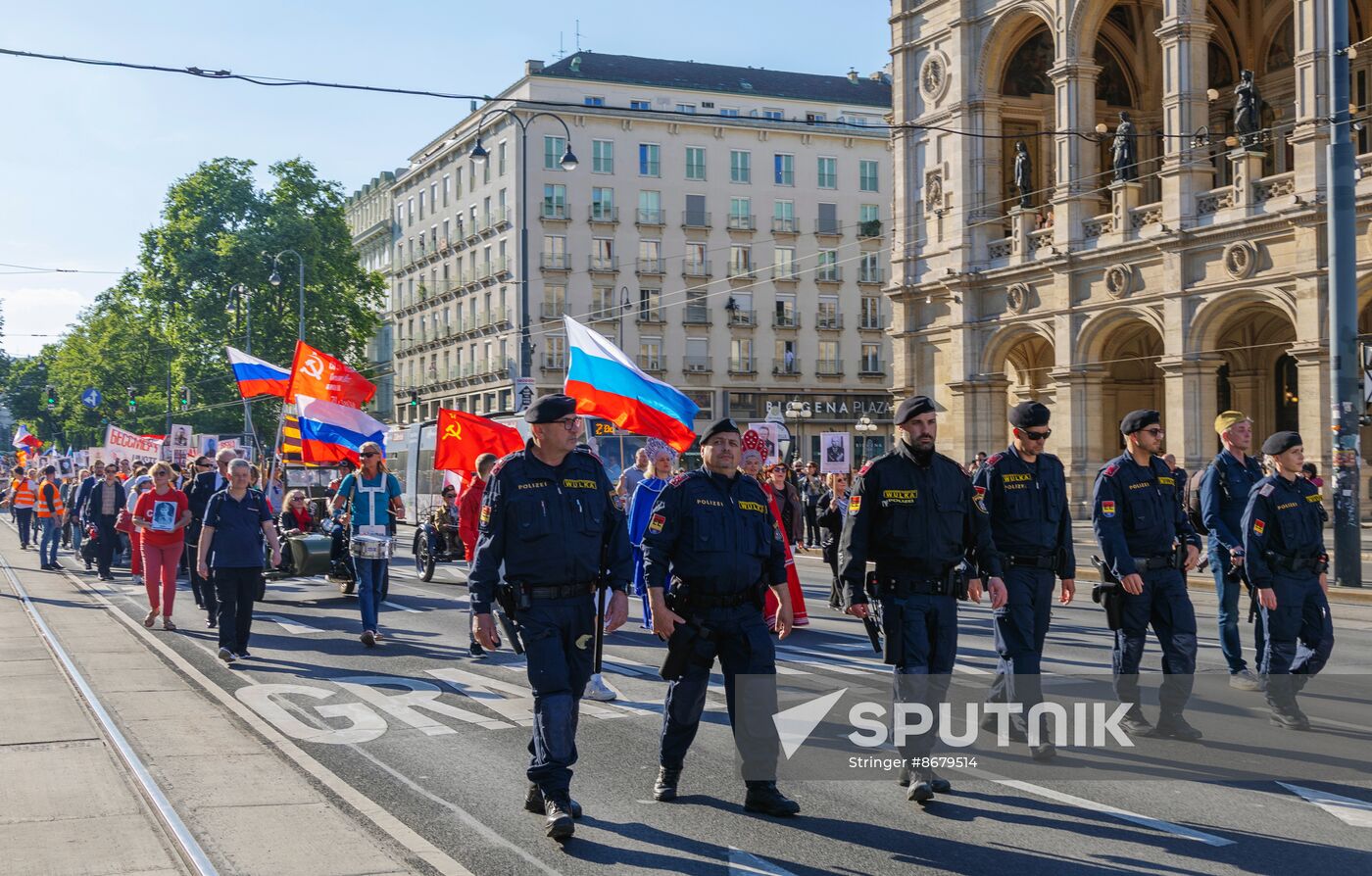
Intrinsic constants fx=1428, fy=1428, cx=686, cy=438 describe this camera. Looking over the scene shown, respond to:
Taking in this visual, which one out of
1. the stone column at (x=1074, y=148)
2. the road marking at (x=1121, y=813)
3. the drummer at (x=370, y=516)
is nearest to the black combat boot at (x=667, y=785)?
the road marking at (x=1121, y=813)

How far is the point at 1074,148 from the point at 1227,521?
92.2 ft

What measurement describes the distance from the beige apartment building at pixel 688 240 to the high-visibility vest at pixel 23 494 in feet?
127

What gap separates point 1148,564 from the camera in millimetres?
8391

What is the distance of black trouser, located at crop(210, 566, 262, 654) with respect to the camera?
1243 cm

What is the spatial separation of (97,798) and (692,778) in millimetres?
2927

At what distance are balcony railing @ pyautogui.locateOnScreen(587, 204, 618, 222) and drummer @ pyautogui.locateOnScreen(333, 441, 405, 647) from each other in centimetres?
6008

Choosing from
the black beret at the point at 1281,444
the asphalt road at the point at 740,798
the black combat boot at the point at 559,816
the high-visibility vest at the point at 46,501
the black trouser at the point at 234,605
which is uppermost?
the black beret at the point at 1281,444

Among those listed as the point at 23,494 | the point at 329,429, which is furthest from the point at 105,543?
the point at 23,494

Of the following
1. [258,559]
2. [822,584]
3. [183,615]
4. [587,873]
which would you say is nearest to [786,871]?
[587,873]

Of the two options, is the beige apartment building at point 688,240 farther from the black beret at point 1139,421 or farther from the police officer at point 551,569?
the police officer at point 551,569

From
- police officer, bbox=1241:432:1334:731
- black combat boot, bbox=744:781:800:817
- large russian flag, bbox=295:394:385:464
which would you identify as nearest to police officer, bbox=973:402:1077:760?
police officer, bbox=1241:432:1334:731

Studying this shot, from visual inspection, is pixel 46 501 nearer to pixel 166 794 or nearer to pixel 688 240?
pixel 166 794

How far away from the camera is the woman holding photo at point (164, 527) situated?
15.0 meters

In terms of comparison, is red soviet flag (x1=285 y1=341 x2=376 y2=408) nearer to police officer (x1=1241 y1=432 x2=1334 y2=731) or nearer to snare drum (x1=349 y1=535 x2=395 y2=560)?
snare drum (x1=349 y1=535 x2=395 y2=560)
